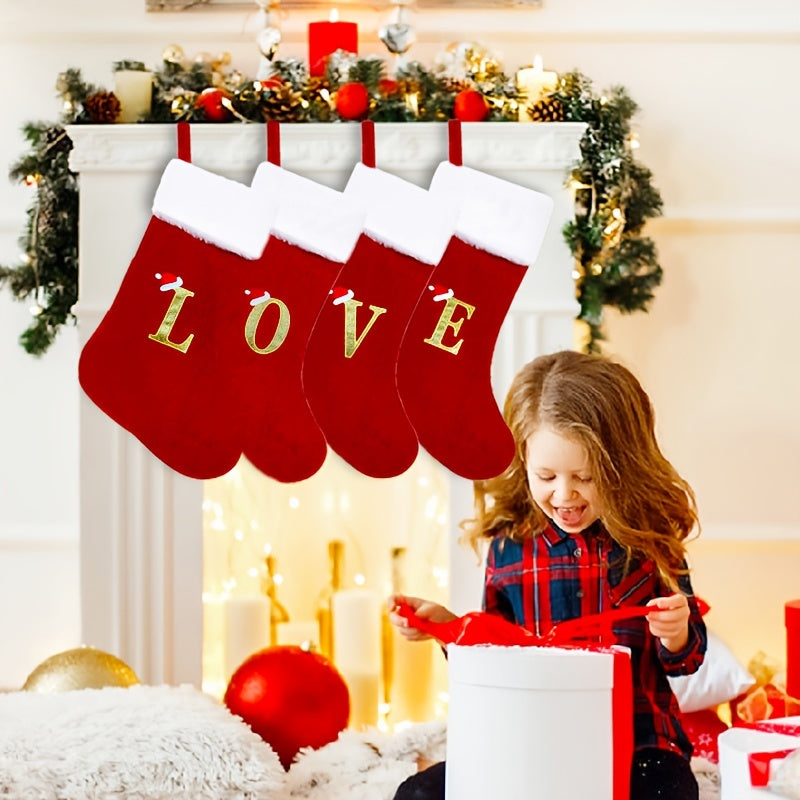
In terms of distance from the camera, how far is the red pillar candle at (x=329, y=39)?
254 centimetres

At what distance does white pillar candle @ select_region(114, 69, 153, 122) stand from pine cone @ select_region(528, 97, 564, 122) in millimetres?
751

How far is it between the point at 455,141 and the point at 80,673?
114cm

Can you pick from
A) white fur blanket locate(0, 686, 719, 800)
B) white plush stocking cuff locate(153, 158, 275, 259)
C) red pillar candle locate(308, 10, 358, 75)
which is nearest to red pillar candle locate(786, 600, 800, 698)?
white fur blanket locate(0, 686, 719, 800)

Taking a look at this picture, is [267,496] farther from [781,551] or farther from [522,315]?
[781,551]

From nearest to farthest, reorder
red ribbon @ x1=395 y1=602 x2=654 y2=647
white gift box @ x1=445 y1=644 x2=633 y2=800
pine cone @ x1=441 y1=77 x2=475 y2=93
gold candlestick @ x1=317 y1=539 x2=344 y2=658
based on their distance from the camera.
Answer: white gift box @ x1=445 y1=644 x2=633 y2=800 → red ribbon @ x1=395 y1=602 x2=654 y2=647 → pine cone @ x1=441 y1=77 x2=475 y2=93 → gold candlestick @ x1=317 y1=539 x2=344 y2=658

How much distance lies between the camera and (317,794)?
193cm

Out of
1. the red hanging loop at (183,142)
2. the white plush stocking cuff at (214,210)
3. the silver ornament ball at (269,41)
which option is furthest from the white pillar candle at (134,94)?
the white plush stocking cuff at (214,210)

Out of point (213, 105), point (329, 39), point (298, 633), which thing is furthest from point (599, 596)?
point (329, 39)

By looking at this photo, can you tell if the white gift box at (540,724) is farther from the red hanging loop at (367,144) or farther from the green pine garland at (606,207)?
the green pine garland at (606,207)

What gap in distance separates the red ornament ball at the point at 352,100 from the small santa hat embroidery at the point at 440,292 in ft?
1.54

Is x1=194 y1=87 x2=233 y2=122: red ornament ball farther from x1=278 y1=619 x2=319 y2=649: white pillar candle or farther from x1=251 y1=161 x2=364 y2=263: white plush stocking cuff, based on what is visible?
x1=278 y1=619 x2=319 y2=649: white pillar candle

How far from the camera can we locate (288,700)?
2080mm

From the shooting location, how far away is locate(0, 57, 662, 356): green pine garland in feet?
7.91

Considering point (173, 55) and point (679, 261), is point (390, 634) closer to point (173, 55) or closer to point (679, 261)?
point (679, 261)
